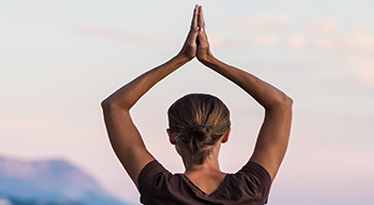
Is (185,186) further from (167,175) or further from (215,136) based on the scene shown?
(215,136)

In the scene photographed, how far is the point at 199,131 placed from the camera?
2.95 meters

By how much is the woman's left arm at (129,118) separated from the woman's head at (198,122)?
12.7 inches

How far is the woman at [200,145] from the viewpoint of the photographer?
3.03m

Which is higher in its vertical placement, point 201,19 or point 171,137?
point 201,19

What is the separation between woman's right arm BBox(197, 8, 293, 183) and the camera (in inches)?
130

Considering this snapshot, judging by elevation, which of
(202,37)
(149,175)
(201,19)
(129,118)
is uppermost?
(201,19)

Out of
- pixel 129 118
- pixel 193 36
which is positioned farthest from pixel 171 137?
pixel 193 36

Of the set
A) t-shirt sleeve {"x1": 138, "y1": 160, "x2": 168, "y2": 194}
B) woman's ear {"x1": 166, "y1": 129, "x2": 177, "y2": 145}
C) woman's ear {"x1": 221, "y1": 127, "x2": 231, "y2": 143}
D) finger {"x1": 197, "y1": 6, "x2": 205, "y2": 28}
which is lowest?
t-shirt sleeve {"x1": 138, "y1": 160, "x2": 168, "y2": 194}

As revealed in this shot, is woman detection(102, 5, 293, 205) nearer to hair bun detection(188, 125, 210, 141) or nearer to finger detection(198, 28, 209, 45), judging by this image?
hair bun detection(188, 125, 210, 141)

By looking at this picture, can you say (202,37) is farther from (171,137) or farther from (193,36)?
(171,137)

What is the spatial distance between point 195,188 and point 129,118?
77 cm

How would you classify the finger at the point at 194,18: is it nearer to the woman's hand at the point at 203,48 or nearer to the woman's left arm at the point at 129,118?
the woman's hand at the point at 203,48

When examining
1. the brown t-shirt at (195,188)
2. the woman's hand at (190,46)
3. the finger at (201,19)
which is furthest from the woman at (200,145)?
the finger at (201,19)

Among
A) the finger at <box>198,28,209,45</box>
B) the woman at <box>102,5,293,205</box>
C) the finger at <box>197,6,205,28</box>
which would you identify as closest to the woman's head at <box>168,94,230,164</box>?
the woman at <box>102,5,293,205</box>
